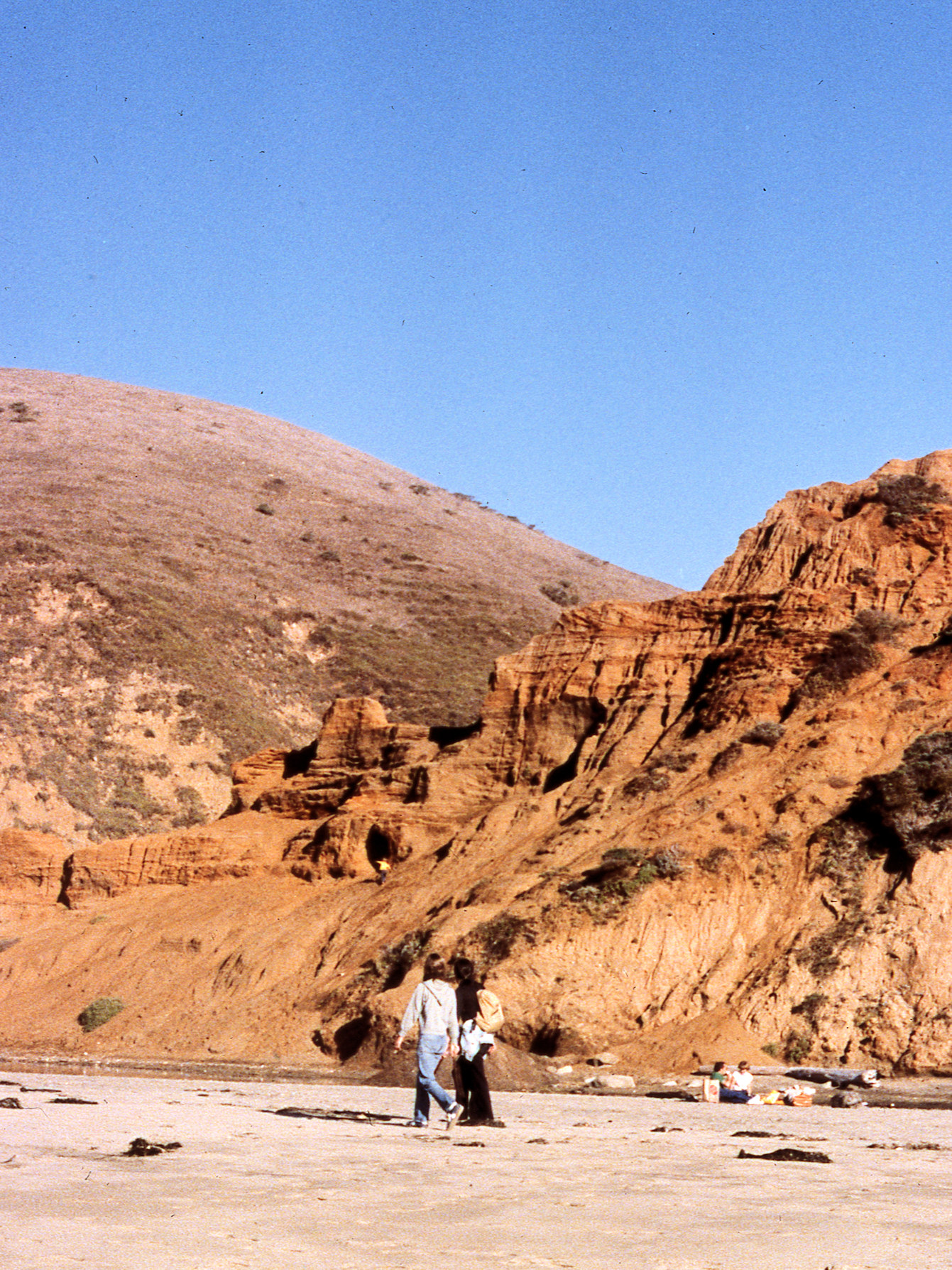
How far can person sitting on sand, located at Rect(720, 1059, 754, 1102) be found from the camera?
17531mm

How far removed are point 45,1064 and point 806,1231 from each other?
21.6 metres

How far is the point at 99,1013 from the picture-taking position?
32656 millimetres

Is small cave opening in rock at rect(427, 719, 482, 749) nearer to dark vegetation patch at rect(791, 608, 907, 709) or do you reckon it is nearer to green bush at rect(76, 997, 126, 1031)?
dark vegetation patch at rect(791, 608, 907, 709)

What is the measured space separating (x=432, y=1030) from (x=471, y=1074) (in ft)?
3.15

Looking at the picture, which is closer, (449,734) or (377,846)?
(377,846)

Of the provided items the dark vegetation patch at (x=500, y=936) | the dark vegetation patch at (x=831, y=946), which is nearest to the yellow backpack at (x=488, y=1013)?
the dark vegetation patch at (x=831, y=946)

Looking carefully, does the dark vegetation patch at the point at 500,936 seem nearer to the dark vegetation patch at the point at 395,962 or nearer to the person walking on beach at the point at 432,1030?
the dark vegetation patch at the point at 395,962

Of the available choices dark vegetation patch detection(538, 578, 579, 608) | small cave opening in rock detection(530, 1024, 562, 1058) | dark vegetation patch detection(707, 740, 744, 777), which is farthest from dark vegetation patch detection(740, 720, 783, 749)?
dark vegetation patch detection(538, 578, 579, 608)

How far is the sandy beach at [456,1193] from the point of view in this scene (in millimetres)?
6707

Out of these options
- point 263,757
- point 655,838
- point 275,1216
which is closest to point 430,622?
point 263,757

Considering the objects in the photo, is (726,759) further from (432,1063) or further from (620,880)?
(432,1063)

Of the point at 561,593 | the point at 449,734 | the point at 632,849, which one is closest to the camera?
the point at 632,849

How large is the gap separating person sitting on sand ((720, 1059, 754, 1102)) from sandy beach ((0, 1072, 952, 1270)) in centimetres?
310

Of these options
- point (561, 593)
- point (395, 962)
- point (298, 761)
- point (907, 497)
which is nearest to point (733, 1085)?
point (395, 962)
